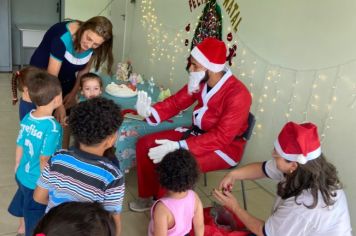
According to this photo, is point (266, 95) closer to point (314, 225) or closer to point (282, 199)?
point (282, 199)

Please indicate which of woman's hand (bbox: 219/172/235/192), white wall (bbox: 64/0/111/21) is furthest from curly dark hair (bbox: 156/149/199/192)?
white wall (bbox: 64/0/111/21)

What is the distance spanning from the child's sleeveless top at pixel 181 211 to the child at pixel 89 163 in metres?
0.40

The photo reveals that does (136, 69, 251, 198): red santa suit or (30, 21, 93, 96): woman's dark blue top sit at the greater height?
(30, 21, 93, 96): woman's dark blue top

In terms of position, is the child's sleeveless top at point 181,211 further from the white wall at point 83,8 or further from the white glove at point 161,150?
the white wall at point 83,8

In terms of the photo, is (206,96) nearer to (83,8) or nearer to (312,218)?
(312,218)

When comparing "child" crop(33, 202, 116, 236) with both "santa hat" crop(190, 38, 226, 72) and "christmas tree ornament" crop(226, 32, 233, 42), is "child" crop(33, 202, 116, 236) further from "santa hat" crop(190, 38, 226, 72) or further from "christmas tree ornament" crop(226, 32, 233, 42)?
"christmas tree ornament" crop(226, 32, 233, 42)

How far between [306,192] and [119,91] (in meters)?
1.76

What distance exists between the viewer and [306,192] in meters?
1.46

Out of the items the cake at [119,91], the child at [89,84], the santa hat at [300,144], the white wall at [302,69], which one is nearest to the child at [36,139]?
→ the child at [89,84]

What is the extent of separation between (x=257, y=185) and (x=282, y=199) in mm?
1261

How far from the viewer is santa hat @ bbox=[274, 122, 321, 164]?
4.80ft

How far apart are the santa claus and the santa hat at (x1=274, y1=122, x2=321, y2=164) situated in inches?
23.6

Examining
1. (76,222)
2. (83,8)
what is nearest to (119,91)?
(76,222)

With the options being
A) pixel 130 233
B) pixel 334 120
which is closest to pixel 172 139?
pixel 130 233
